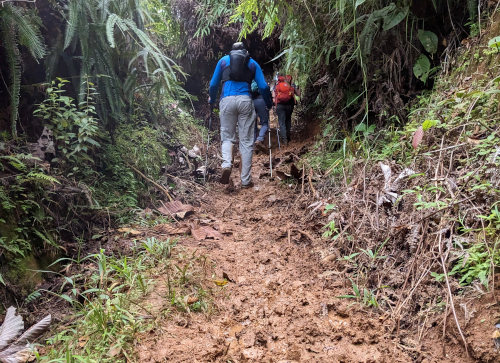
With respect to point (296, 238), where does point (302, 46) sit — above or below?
above

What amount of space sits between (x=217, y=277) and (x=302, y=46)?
365 cm

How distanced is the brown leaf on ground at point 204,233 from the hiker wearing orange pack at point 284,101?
4.42 meters

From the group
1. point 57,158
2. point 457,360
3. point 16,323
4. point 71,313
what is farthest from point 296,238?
point 57,158

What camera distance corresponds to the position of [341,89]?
4180mm

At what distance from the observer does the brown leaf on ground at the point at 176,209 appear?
11.9 feet

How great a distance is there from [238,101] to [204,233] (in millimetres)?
2480

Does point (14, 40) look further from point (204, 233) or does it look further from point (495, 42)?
point (495, 42)

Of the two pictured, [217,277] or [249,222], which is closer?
[217,277]

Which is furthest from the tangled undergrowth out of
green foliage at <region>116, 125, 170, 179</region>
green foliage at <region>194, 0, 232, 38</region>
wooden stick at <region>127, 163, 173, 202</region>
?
A: green foliage at <region>194, 0, 232, 38</region>

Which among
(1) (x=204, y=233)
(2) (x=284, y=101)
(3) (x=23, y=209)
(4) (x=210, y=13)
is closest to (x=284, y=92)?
(2) (x=284, y=101)

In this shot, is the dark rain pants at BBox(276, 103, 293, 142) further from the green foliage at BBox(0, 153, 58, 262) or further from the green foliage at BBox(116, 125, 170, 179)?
the green foliage at BBox(0, 153, 58, 262)

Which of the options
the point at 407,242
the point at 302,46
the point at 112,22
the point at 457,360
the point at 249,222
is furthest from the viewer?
the point at 302,46

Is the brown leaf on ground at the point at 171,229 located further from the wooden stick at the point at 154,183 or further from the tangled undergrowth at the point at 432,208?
the tangled undergrowth at the point at 432,208

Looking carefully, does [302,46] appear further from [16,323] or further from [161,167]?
[16,323]
